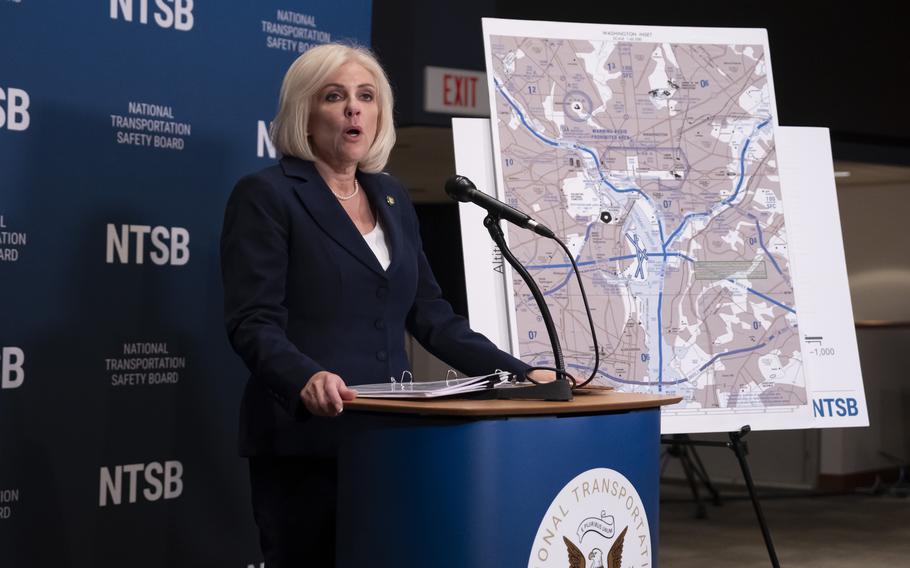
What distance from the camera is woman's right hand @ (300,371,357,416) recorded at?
2023mm

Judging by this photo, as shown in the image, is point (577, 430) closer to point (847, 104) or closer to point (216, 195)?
point (216, 195)

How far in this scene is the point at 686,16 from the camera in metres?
8.27

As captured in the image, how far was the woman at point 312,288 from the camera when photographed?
2250mm

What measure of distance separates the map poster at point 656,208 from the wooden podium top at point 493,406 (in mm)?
980

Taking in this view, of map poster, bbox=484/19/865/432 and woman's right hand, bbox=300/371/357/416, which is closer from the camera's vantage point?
woman's right hand, bbox=300/371/357/416

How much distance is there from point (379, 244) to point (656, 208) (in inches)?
42.2

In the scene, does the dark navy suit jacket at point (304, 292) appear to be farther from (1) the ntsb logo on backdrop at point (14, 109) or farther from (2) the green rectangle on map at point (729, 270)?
(2) the green rectangle on map at point (729, 270)

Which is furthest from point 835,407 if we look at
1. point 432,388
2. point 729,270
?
point 432,388

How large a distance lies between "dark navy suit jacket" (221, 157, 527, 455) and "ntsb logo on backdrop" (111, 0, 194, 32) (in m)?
0.89

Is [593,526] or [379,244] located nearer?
[593,526]

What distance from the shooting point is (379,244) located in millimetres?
2480

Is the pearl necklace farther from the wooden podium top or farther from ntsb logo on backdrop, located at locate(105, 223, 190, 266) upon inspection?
ntsb logo on backdrop, located at locate(105, 223, 190, 266)

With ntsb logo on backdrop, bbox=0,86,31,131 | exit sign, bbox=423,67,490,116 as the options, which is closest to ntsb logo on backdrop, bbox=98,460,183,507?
ntsb logo on backdrop, bbox=0,86,31,131

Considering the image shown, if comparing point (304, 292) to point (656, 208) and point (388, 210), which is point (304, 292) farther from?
point (656, 208)
